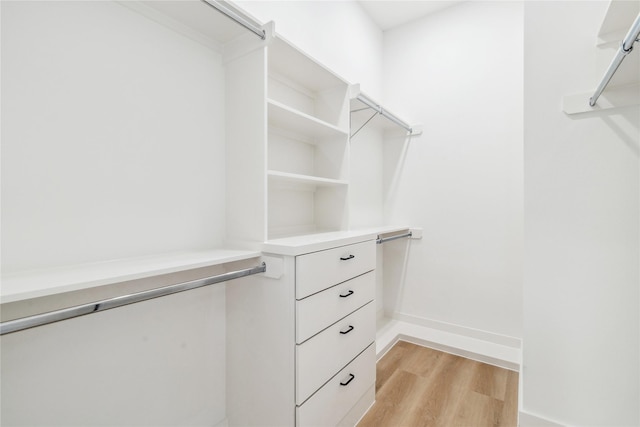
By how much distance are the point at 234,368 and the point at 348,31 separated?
99.0 inches

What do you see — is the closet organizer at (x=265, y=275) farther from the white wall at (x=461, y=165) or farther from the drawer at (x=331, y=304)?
the white wall at (x=461, y=165)

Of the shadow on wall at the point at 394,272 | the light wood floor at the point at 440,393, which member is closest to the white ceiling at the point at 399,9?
the shadow on wall at the point at 394,272

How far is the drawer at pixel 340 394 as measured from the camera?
1.17 m

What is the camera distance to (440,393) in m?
1.73

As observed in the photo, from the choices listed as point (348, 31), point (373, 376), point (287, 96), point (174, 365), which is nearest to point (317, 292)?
point (174, 365)

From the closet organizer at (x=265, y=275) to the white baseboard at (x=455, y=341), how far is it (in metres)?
0.85

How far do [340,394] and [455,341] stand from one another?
4.55ft

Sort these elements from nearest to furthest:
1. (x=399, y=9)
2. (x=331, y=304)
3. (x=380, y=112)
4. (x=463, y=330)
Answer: (x=331, y=304), (x=380, y=112), (x=463, y=330), (x=399, y=9)

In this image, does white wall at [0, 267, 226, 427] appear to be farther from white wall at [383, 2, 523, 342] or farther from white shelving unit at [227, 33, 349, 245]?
white wall at [383, 2, 523, 342]

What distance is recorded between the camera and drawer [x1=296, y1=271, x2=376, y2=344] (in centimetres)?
114

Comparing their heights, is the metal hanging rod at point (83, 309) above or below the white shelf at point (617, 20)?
below

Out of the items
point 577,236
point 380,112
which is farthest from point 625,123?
point 380,112

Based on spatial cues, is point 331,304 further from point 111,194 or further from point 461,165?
point 461,165

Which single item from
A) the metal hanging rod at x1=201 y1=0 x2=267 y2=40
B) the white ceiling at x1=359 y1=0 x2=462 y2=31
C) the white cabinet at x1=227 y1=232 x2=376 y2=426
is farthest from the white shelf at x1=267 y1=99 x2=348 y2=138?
the white ceiling at x1=359 y1=0 x2=462 y2=31
